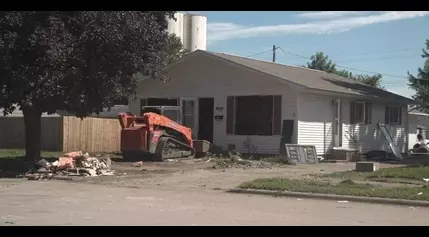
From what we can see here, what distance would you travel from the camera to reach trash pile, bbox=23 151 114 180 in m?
19.1

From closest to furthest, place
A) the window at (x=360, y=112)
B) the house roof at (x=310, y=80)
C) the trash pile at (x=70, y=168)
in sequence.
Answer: the trash pile at (x=70, y=168) < the house roof at (x=310, y=80) < the window at (x=360, y=112)

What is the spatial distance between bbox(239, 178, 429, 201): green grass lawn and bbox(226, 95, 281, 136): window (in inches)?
470

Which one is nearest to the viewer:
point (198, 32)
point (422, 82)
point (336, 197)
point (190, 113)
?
point (336, 197)

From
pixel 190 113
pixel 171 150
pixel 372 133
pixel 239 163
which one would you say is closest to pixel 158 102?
pixel 190 113

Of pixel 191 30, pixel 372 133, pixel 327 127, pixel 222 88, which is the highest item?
pixel 191 30

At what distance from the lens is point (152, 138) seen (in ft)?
79.0

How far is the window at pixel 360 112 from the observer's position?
3162 centimetres

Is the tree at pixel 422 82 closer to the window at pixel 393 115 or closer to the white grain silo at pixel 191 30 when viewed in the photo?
the window at pixel 393 115

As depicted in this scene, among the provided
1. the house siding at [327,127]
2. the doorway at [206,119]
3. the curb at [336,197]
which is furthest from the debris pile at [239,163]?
the curb at [336,197]

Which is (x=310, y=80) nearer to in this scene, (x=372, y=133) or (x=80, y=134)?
(x=372, y=133)

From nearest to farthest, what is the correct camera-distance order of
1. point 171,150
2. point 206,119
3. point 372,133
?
1. point 171,150
2. point 206,119
3. point 372,133

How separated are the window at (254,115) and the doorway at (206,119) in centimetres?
123

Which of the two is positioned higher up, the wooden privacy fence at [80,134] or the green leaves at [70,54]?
the green leaves at [70,54]

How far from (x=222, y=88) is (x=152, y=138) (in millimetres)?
7000
